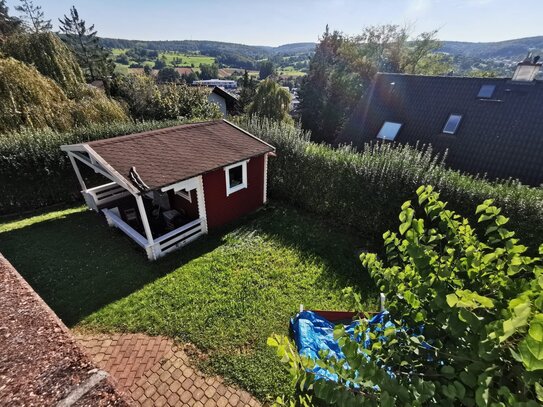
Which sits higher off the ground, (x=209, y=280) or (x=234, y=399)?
(x=234, y=399)

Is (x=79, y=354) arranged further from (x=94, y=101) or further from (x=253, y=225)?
(x=94, y=101)

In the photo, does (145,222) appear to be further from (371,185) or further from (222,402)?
(371,185)

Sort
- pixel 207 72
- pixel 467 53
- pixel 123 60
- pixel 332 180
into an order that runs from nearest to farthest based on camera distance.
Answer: pixel 332 180 → pixel 123 60 → pixel 207 72 → pixel 467 53

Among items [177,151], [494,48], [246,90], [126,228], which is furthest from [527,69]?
[494,48]

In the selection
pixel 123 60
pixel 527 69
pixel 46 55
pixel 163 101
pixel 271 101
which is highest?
pixel 527 69

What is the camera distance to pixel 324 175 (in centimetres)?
996

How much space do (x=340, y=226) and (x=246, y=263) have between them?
13.4 feet

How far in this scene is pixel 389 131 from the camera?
15.3m

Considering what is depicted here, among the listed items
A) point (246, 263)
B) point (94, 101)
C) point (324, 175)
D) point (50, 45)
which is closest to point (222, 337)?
point (246, 263)

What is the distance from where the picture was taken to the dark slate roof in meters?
11.6

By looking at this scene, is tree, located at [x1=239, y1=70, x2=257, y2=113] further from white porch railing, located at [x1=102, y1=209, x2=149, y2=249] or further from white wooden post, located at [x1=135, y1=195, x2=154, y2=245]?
white wooden post, located at [x1=135, y1=195, x2=154, y2=245]

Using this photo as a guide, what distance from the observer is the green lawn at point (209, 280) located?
552cm

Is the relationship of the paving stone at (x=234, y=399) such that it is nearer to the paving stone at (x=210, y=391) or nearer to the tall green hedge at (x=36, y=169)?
the paving stone at (x=210, y=391)

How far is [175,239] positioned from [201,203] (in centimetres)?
139
